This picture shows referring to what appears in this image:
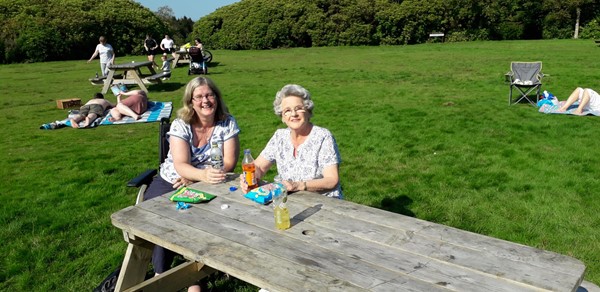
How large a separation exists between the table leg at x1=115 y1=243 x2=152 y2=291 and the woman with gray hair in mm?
895

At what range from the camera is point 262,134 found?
7.34 metres

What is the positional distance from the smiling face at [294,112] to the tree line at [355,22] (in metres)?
27.8

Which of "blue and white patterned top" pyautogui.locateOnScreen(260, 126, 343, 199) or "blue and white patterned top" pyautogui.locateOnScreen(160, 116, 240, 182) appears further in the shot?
"blue and white patterned top" pyautogui.locateOnScreen(160, 116, 240, 182)

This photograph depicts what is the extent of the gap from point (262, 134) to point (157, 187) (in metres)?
3.90

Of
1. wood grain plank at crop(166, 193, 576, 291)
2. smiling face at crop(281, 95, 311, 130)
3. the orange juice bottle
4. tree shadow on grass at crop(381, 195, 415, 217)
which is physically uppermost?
smiling face at crop(281, 95, 311, 130)

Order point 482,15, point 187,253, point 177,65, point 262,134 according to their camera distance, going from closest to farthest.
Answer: point 187,253, point 262,134, point 177,65, point 482,15

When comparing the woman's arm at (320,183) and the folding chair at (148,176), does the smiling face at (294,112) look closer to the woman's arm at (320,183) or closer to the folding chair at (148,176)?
the woman's arm at (320,183)

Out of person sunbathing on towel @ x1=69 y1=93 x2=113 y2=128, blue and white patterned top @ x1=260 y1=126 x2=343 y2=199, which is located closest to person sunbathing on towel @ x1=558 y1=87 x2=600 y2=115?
blue and white patterned top @ x1=260 y1=126 x2=343 y2=199

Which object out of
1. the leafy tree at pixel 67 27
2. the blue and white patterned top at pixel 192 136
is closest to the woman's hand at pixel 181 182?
the blue and white patterned top at pixel 192 136

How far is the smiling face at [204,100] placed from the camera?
3355 mm

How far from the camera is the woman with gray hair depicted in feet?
9.73

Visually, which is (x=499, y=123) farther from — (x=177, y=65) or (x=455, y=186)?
(x=177, y=65)

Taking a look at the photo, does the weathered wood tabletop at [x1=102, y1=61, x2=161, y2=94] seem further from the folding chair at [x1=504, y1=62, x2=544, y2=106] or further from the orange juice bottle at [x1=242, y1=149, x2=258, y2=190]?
the orange juice bottle at [x1=242, y1=149, x2=258, y2=190]

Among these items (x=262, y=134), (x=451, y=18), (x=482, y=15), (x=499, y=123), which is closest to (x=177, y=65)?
(x=262, y=134)
